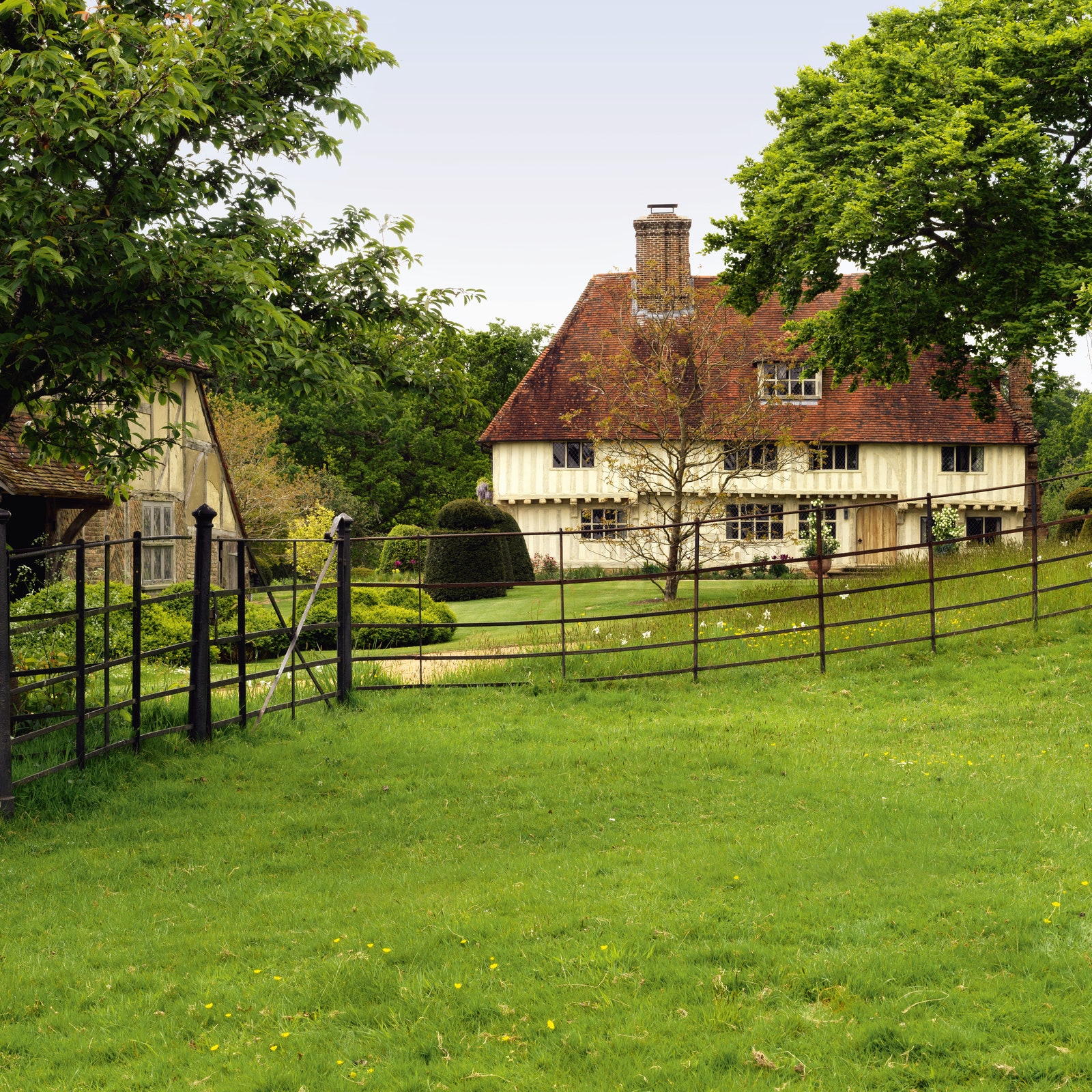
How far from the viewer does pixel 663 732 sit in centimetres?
1102

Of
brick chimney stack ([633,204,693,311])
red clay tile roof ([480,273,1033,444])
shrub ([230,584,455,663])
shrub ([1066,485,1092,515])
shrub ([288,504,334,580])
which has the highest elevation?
A: brick chimney stack ([633,204,693,311])

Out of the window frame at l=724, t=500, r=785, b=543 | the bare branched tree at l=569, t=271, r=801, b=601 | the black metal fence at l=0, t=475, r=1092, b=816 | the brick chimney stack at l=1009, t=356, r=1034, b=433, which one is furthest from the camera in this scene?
the brick chimney stack at l=1009, t=356, r=1034, b=433

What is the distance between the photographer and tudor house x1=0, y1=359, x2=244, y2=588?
61.4 feet

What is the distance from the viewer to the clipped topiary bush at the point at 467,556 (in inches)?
1046

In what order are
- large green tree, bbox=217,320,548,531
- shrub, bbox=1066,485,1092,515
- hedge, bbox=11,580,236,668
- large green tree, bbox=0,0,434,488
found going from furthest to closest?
large green tree, bbox=217,320,548,531, shrub, bbox=1066,485,1092,515, hedge, bbox=11,580,236,668, large green tree, bbox=0,0,434,488

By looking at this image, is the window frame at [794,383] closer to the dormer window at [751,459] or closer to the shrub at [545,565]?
the dormer window at [751,459]

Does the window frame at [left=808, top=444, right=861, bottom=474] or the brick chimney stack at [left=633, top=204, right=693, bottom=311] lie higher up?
the brick chimney stack at [left=633, top=204, right=693, bottom=311]

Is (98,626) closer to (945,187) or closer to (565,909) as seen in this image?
(565,909)

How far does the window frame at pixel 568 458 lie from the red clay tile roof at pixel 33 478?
59.8 feet

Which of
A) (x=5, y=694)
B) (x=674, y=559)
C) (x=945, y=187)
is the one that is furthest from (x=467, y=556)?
(x=5, y=694)

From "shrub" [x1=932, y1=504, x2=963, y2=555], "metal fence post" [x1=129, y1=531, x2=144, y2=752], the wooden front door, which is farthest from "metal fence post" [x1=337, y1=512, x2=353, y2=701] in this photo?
the wooden front door

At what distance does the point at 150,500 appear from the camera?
24578mm

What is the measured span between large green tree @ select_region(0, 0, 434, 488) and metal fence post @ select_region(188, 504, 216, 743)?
3.11 ft

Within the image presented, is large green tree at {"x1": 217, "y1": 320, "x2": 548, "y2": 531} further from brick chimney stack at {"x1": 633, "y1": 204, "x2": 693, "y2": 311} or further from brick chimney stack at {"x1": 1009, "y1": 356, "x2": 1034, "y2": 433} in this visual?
brick chimney stack at {"x1": 1009, "y1": 356, "x2": 1034, "y2": 433}
